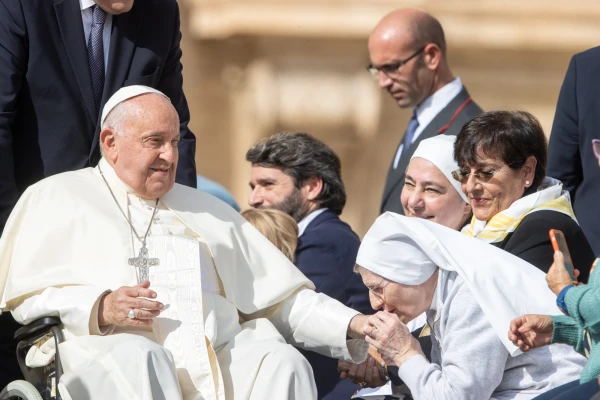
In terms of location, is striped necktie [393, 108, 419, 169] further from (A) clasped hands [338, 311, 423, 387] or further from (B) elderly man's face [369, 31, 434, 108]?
(A) clasped hands [338, 311, 423, 387]

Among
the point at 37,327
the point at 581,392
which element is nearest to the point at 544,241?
the point at 581,392

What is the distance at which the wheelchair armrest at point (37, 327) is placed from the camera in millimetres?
5879

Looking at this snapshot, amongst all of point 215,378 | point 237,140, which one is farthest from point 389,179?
point 237,140

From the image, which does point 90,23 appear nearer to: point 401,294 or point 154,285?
point 154,285

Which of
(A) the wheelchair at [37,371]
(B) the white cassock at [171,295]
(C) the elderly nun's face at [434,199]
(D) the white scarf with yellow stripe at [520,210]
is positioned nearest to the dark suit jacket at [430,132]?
(C) the elderly nun's face at [434,199]

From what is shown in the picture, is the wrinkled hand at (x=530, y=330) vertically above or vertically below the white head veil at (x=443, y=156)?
below

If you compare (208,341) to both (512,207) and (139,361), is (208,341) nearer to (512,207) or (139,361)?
(139,361)

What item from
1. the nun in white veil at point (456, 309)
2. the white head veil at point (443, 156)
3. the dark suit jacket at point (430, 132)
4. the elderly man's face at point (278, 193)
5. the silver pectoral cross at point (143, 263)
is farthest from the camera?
the dark suit jacket at point (430, 132)

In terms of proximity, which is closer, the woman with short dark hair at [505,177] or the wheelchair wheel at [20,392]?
the wheelchair wheel at [20,392]

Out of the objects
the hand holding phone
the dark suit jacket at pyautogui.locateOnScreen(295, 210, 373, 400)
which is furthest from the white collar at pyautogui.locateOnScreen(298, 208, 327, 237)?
the hand holding phone

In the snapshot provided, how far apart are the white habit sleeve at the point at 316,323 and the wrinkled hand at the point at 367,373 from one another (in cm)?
4

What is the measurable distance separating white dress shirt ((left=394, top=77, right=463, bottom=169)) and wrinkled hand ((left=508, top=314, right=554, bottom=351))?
9.81 ft

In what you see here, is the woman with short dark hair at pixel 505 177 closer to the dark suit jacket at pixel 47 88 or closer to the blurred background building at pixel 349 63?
the dark suit jacket at pixel 47 88

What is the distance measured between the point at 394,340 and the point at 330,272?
1365 millimetres
